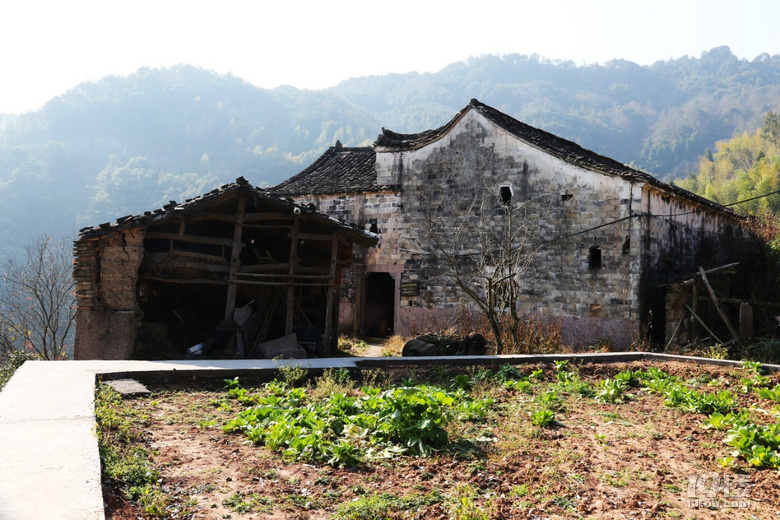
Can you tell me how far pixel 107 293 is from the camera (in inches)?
449

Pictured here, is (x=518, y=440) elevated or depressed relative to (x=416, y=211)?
depressed

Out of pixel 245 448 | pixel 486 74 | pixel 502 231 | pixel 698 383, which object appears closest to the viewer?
pixel 245 448

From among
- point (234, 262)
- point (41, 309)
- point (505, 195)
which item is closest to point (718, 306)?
point (505, 195)

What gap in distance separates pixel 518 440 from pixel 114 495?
3.22 metres

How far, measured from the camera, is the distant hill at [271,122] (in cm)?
6272

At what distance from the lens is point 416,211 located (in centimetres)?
1956

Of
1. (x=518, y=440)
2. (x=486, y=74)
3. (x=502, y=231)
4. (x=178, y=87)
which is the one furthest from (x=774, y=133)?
(x=486, y=74)

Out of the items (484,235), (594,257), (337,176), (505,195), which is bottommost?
(594,257)

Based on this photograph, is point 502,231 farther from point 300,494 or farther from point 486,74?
point 486,74

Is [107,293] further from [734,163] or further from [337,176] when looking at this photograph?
[734,163]

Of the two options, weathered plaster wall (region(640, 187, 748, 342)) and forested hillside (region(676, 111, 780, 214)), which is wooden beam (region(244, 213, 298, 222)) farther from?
forested hillside (region(676, 111, 780, 214))

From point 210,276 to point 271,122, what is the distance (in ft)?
257

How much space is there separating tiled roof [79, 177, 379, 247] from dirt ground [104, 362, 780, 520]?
5.78 m

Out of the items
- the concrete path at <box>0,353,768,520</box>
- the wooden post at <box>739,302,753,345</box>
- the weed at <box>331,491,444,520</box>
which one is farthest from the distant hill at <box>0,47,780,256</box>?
the weed at <box>331,491,444,520</box>
